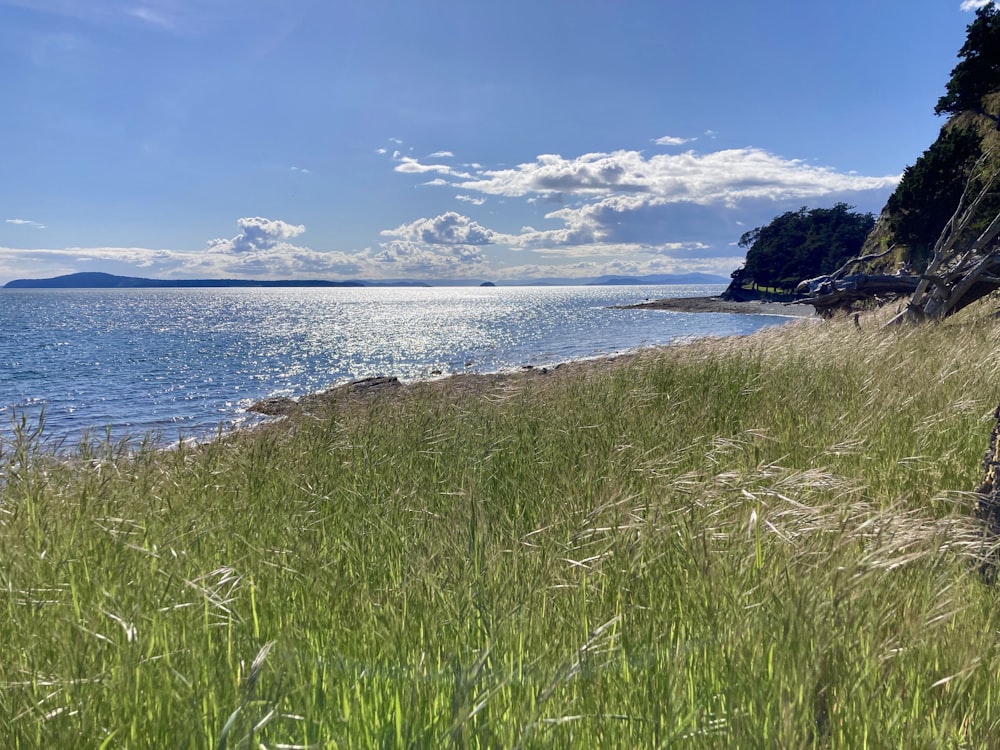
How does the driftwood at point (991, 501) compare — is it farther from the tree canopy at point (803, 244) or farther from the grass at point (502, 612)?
the tree canopy at point (803, 244)

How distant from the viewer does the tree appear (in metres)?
34.3

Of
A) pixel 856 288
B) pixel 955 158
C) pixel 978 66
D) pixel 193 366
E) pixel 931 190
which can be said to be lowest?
pixel 193 366

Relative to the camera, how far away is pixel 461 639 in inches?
79.2

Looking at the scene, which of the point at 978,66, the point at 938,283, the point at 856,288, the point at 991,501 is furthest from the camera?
the point at 978,66

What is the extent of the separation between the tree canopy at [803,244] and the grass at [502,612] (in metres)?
112

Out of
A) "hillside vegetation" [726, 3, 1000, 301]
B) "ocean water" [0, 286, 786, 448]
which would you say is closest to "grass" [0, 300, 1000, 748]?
"ocean water" [0, 286, 786, 448]

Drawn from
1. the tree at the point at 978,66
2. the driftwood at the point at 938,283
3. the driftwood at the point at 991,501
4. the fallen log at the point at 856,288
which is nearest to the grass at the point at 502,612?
the driftwood at the point at 991,501

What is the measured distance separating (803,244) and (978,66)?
3126 inches

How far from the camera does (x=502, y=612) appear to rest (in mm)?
2021

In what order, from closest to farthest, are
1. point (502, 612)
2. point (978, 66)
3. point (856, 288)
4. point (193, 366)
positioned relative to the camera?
1. point (502, 612)
2. point (856, 288)
3. point (978, 66)
4. point (193, 366)

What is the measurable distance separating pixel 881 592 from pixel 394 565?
82.6 inches

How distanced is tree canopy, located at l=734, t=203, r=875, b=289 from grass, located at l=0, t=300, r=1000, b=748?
366 feet

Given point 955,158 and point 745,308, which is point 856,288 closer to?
point 955,158

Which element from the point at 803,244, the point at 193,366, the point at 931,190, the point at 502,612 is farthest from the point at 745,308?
the point at 502,612
